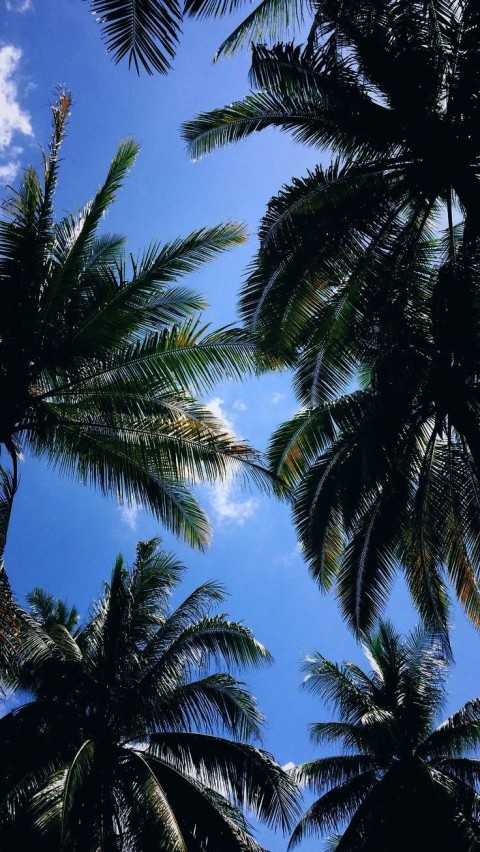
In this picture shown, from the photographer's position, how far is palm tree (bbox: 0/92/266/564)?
7.87m

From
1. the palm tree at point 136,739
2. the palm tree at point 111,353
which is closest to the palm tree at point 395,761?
the palm tree at point 136,739

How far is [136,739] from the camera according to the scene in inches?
460

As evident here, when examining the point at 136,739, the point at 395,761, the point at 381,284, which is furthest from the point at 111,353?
the point at 395,761

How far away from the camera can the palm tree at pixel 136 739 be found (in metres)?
9.94

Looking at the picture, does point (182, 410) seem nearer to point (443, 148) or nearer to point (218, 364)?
point (218, 364)

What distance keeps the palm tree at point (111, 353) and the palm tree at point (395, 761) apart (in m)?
6.67

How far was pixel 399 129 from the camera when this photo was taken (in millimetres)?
8156

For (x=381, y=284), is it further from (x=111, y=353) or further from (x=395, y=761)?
(x=395, y=761)

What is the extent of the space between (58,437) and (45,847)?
17.7 ft

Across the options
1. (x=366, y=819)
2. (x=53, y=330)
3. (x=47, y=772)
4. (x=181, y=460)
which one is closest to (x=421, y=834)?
(x=366, y=819)

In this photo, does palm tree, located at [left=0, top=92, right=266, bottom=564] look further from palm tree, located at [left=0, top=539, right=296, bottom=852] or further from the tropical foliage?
palm tree, located at [left=0, top=539, right=296, bottom=852]

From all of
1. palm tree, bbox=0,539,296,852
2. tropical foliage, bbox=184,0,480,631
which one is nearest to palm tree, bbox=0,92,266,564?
tropical foliage, bbox=184,0,480,631

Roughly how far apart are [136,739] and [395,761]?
18.1 feet

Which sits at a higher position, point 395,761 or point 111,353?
point 111,353
